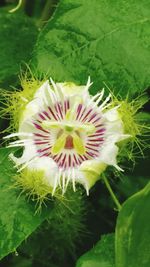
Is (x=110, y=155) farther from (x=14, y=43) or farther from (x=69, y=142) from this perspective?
(x=14, y=43)

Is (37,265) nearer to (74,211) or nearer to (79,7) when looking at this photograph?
(74,211)

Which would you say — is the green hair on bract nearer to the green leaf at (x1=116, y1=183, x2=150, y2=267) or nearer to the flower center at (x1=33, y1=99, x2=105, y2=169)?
the flower center at (x1=33, y1=99, x2=105, y2=169)

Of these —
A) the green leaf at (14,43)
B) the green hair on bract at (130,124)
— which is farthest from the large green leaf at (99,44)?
the green leaf at (14,43)

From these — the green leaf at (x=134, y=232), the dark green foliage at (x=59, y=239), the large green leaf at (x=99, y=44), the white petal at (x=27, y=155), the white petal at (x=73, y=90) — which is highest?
the large green leaf at (x=99, y=44)

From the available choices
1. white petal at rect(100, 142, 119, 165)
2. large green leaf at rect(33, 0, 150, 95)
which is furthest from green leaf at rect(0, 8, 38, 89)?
white petal at rect(100, 142, 119, 165)

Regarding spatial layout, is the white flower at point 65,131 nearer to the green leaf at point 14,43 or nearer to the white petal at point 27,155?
the white petal at point 27,155

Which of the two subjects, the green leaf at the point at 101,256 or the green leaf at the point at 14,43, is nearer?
the green leaf at the point at 101,256
